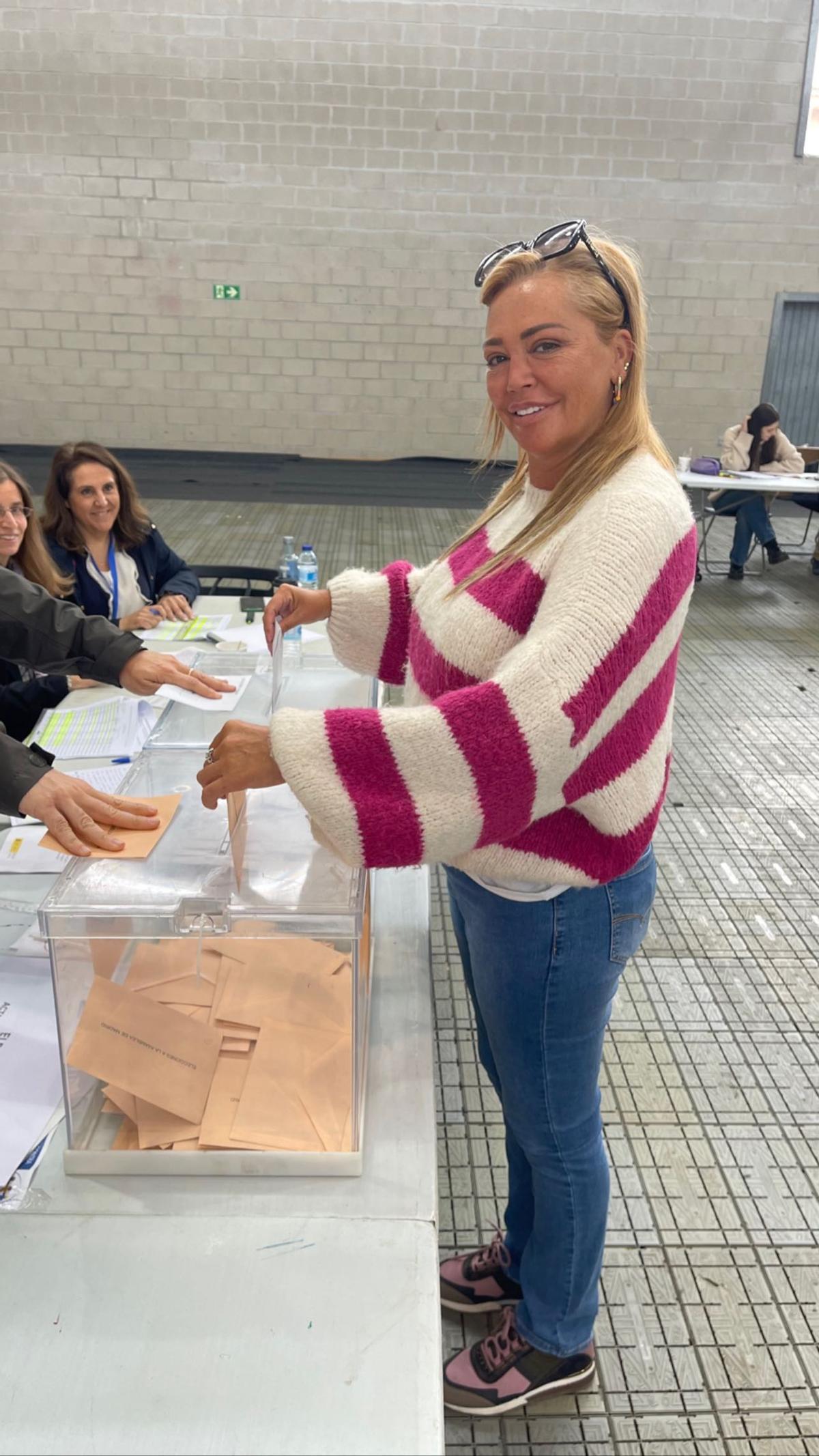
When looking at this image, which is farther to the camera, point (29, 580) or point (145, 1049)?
point (29, 580)

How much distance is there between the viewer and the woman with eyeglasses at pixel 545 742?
79 centimetres

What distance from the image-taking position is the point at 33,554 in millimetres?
2596

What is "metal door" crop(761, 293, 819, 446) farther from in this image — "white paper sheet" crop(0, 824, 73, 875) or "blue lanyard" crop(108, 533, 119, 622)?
"white paper sheet" crop(0, 824, 73, 875)

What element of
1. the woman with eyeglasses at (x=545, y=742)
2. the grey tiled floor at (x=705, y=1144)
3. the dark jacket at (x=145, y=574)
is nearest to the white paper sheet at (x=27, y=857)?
the woman with eyeglasses at (x=545, y=742)

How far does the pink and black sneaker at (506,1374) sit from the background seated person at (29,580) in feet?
5.72

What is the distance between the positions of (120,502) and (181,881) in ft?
7.40

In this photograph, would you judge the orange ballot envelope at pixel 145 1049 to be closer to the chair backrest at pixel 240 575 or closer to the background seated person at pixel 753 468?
the chair backrest at pixel 240 575

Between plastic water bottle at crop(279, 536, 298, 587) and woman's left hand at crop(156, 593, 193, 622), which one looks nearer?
woman's left hand at crop(156, 593, 193, 622)

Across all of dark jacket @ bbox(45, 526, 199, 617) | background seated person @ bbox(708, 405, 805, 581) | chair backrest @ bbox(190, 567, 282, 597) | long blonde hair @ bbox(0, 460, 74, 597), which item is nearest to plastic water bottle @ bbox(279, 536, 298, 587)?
chair backrest @ bbox(190, 567, 282, 597)

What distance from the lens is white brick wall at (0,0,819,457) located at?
723 cm

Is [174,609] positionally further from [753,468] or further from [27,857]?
[753,468]

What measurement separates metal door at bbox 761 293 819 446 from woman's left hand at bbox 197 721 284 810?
335 inches

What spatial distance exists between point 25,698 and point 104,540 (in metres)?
0.69

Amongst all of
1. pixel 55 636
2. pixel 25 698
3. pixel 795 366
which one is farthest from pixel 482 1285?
pixel 795 366
